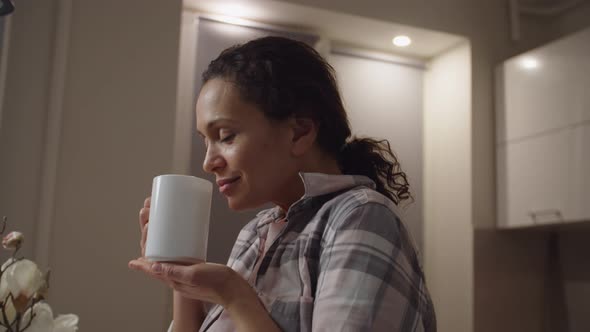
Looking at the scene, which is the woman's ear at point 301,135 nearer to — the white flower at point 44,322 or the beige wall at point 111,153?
the white flower at point 44,322

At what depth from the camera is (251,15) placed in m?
2.49

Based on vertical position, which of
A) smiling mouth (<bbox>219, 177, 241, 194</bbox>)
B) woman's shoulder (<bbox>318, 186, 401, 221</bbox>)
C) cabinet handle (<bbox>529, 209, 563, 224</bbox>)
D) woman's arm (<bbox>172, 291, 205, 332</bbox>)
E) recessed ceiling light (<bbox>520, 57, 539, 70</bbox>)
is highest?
recessed ceiling light (<bbox>520, 57, 539, 70</bbox>)

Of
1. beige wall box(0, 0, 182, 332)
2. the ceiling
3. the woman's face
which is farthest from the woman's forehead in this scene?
the ceiling

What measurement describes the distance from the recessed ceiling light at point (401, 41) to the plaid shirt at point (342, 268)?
1.97 m

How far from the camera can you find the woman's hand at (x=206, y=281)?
0.68 meters

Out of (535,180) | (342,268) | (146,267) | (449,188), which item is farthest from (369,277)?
(449,188)

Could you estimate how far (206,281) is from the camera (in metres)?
0.68

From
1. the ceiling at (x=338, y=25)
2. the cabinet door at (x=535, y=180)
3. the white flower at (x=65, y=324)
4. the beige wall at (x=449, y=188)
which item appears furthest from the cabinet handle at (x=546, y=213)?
the white flower at (x=65, y=324)

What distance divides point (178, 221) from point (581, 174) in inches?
73.3

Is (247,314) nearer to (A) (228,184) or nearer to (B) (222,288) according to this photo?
(B) (222,288)

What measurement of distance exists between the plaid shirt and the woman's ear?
53 millimetres

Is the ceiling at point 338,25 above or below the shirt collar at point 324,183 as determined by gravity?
above

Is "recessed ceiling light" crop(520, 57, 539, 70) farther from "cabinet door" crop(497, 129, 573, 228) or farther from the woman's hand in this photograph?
the woman's hand

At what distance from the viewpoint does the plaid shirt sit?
651 mm
